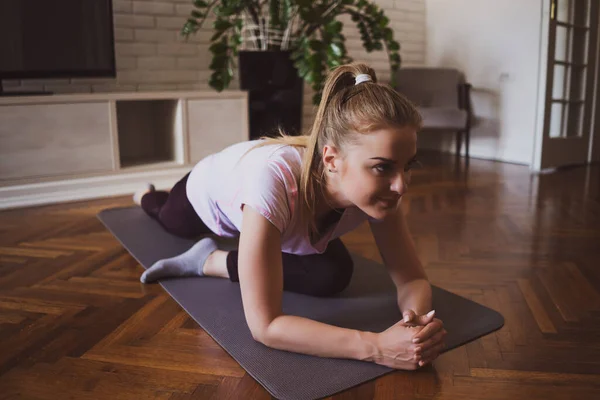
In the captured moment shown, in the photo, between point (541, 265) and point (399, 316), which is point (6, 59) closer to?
point (399, 316)

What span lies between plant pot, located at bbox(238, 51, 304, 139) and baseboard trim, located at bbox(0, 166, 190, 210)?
0.59 metres

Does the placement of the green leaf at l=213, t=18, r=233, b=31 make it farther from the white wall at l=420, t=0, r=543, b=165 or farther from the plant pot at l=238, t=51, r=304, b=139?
the white wall at l=420, t=0, r=543, b=165

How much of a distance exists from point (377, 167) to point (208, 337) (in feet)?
1.93

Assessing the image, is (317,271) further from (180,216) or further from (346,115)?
(180,216)

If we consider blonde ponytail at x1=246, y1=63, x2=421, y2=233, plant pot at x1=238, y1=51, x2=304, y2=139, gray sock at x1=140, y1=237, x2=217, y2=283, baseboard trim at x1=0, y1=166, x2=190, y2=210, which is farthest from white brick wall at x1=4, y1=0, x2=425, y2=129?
blonde ponytail at x1=246, y1=63, x2=421, y2=233

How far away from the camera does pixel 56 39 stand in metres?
2.90

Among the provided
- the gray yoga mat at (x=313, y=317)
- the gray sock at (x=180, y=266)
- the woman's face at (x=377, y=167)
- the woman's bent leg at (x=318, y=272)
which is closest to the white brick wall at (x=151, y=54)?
the gray yoga mat at (x=313, y=317)

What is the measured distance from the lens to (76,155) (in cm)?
285

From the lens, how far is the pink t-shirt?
1196mm

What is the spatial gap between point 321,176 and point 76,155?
79.2 inches

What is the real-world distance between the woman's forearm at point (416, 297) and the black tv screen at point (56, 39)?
7.70 ft

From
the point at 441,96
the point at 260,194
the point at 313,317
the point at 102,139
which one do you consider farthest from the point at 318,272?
the point at 441,96

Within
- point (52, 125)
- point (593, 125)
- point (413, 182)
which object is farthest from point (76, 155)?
point (593, 125)

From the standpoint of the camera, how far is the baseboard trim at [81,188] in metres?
2.73
